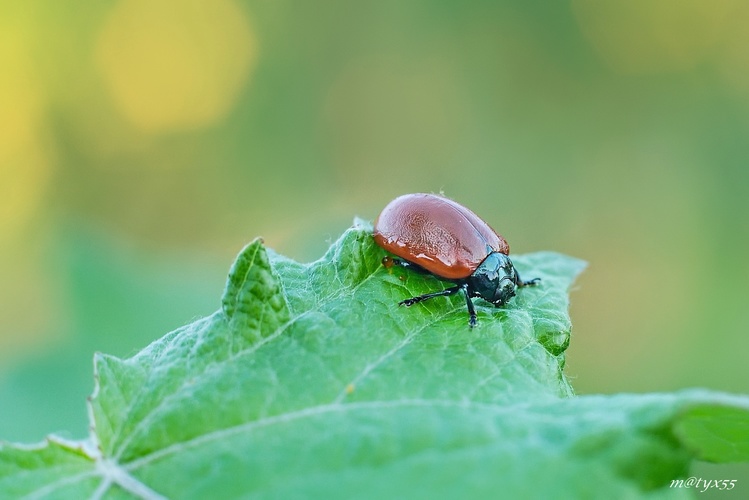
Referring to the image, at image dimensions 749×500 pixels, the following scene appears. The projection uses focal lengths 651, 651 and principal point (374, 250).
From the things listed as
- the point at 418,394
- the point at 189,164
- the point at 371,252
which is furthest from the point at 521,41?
the point at 418,394

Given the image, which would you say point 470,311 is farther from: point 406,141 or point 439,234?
point 406,141

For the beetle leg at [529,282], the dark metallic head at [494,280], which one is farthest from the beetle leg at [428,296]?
the beetle leg at [529,282]

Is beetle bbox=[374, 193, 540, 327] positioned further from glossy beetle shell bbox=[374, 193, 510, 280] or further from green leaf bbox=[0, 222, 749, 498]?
green leaf bbox=[0, 222, 749, 498]

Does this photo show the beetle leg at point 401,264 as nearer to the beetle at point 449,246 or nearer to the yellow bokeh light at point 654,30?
the beetle at point 449,246

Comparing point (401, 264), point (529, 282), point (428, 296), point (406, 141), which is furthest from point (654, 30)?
point (428, 296)

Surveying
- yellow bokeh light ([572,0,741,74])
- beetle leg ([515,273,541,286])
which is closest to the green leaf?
beetle leg ([515,273,541,286])

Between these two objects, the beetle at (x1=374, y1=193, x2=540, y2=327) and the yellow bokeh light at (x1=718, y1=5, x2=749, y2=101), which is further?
the yellow bokeh light at (x1=718, y1=5, x2=749, y2=101)

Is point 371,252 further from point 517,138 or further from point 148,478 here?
point 517,138
